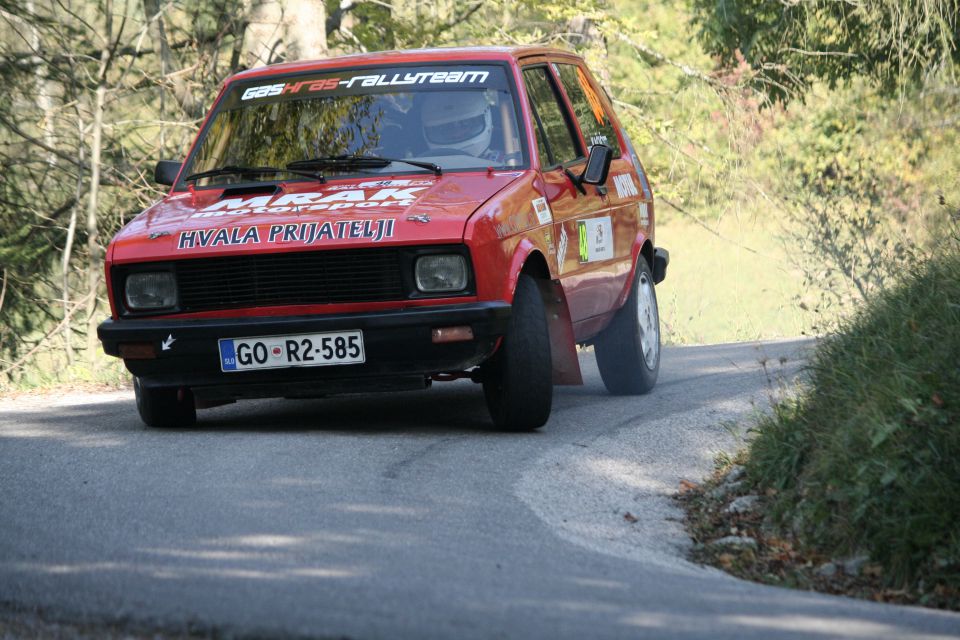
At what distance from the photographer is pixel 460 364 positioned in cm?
660

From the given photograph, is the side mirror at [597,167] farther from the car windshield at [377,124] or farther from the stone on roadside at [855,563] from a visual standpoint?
the stone on roadside at [855,563]

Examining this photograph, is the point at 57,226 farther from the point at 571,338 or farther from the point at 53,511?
the point at 53,511

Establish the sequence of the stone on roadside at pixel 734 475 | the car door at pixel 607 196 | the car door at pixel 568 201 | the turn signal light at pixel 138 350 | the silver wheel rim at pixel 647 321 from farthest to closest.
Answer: the silver wheel rim at pixel 647 321 < the car door at pixel 607 196 < the car door at pixel 568 201 < the turn signal light at pixel 138 350 < the stone on roadside at pixel 734 475

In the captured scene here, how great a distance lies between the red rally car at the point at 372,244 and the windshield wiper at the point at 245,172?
0.01 m

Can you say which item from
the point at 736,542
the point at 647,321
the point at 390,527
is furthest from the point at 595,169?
the point at 390,527

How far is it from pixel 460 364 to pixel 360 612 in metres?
2.72

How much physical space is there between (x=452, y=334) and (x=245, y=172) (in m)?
1.78

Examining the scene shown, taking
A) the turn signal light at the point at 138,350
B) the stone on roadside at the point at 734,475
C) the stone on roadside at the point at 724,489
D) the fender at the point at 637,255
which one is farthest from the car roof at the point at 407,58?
the stone on roadside at the point at 724,489

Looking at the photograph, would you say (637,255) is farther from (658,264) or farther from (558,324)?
(558,324)

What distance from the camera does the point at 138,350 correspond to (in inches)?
271

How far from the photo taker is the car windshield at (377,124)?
7.46 m

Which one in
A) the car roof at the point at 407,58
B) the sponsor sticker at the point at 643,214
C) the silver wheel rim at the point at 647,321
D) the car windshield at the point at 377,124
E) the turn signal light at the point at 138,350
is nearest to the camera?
the turn signal light at the point at 138,350

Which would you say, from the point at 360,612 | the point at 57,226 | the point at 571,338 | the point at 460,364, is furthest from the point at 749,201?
the point at 360,612

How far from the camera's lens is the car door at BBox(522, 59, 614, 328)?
7.61 m
